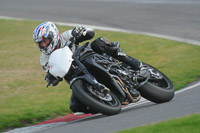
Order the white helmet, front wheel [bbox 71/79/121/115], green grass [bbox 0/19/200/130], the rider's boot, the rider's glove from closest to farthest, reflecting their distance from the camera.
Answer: front wheel [bbox 71/79/121/115] < the white helmet < the rider's glove < the rider's boot < green grass [bbox 0/19/200/130]

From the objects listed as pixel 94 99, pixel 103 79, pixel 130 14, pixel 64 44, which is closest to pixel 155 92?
pixel 103 79

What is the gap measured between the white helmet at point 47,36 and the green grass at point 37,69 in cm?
133

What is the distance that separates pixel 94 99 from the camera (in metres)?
6.02

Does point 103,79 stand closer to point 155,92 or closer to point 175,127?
point 155,92

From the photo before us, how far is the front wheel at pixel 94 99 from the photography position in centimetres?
597

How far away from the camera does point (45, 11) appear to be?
18547 millimetres

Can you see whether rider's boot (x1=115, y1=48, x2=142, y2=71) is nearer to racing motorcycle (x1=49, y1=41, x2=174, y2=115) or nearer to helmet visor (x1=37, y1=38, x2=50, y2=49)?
racing motorcycle (x1=49, y1=41, x2=174, y2=115)

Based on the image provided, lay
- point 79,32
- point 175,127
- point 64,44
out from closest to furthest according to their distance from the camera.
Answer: point 175,127, point 79,32, point 64,44

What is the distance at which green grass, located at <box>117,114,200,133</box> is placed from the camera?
4.64 metres

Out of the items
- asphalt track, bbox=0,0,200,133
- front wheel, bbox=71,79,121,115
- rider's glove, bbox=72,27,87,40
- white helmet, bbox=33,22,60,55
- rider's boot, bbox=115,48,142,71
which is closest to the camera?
front wheel, bbox=71,79,121,115

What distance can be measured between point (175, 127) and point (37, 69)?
7.12 meters

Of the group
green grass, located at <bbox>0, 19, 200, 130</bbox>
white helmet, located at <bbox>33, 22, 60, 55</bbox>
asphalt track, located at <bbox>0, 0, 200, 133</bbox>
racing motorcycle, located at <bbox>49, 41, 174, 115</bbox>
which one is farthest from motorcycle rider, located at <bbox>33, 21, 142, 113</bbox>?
green grass, located at <bbox>0, 19, 200, 130</bbox>

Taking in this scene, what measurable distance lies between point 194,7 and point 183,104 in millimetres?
10894

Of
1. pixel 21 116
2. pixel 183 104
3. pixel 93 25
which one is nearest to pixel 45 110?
pixel 21 116
